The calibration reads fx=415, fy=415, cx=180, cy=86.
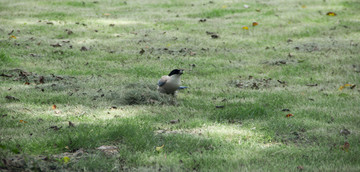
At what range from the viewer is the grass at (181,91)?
473 cm

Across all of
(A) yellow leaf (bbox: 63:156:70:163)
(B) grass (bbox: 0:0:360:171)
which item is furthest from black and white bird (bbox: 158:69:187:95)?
(A) yellow leaf (bbox: 63:156:70:163)

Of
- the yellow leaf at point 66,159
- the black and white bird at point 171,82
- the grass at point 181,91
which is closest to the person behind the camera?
the yellow leaf at point 66,159

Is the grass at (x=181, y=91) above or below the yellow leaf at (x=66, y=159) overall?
below

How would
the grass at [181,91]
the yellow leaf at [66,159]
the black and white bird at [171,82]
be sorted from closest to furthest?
the yellow leaf at [66,159] → the grass at [181,91] → the black and white bird at [171,82]

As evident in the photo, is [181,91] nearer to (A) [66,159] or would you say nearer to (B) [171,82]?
(B) [171,82]

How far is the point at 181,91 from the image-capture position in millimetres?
8250

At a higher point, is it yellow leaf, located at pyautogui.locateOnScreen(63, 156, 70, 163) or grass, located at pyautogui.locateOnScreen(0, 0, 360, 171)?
yellow leaf, located at pyautogui.locateOnScreen(63, 156, 70, 163)

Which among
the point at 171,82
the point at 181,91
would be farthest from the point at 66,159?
the point at 181,91

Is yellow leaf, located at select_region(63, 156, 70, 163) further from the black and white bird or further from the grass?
the black and white bird

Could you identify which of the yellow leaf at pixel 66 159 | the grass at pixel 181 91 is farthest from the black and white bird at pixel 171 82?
the yellow leaf at pixel 66 159

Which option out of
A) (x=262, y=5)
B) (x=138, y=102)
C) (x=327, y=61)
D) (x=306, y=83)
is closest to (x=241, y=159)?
(x=138, y=102)

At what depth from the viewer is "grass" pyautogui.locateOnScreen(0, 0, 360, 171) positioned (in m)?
4.73

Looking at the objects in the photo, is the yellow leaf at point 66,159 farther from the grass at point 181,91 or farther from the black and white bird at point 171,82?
the black and white bird at point 171,82

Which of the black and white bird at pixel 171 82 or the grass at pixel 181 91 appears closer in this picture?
the grass at pixel 181 91
